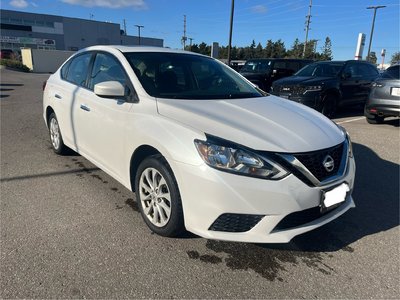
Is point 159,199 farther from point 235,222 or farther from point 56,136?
point 56,136

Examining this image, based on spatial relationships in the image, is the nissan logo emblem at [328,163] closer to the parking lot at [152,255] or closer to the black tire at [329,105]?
the parking lot at [152,255]

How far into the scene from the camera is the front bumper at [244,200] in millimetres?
2396

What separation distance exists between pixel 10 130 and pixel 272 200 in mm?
6448

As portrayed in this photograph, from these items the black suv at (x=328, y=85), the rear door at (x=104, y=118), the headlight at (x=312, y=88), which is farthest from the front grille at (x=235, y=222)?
the headlight at (x=312, y=88)

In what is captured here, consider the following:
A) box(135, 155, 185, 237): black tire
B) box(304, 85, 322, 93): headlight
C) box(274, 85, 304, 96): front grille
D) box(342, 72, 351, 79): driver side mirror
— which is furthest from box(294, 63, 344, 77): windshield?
box(135, 155, 185, 237): black tire

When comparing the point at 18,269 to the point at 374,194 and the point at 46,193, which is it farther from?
the point at 374,194

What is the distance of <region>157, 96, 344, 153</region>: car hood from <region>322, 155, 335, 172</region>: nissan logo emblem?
0.10 m

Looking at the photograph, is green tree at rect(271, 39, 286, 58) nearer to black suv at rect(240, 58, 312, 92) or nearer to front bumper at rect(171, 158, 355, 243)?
black suv at rect(240, 58, 312, 92)

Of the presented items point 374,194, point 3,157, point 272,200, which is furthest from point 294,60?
point 272,200

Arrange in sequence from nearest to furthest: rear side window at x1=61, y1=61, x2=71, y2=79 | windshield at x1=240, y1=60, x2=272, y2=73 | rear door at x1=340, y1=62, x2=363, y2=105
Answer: rear side window at x1=61, y1=61, x2=71, y2=79
rear door at x1=340, y1=62, x2=363, y2=105
windshield at x1=240, y1=60, x2=272, y2=73

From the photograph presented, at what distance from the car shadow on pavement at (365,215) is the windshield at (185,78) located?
1.63 metres

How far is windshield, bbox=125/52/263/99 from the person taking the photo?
11.1 ft

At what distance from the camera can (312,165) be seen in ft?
8.41

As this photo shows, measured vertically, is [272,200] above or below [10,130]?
above
